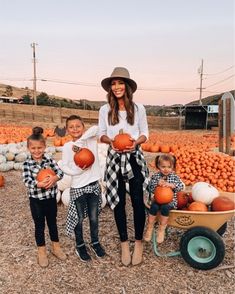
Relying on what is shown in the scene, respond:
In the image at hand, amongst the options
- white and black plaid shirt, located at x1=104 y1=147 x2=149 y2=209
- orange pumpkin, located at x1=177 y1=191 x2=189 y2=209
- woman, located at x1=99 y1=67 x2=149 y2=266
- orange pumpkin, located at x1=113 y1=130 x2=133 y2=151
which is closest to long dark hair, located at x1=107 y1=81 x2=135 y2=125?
woman, located at x1=99 y1=67 x2=149 y2=266

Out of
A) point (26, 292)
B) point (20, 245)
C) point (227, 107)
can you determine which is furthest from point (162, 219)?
point (227, 107)

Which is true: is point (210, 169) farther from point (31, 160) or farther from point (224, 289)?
point (31, 160)

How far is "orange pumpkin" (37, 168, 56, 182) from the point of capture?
3156 millimetres

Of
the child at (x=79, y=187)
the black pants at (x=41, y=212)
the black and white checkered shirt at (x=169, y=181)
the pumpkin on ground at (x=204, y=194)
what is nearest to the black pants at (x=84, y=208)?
the child at (x=79, y=187)

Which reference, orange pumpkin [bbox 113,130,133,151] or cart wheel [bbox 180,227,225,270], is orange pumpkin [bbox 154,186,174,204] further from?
orange pumpkin [bbox 113,130,133,151]

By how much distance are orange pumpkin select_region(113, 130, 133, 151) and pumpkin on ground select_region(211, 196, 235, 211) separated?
1211 millimetres

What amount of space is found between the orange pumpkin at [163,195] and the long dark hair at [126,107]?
80 cm

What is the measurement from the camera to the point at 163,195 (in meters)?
3.26

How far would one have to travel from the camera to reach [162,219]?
3.30 meters

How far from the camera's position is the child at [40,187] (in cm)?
323

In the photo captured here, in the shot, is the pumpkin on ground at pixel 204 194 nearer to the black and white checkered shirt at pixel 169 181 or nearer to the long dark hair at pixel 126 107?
the black and white checkered shirt at pixel 169 181

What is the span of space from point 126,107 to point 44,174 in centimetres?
113

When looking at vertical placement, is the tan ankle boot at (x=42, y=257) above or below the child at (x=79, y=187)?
below

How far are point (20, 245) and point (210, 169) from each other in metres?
4.53
